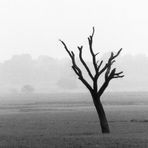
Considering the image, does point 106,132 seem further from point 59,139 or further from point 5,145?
point 5,145

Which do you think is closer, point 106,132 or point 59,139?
point 59,139

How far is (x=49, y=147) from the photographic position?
26.7 meters

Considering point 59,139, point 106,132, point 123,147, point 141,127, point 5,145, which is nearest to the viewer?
point 123,147

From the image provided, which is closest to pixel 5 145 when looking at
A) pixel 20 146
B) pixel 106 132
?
pixel 20 146

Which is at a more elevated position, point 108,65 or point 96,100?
point 108,65

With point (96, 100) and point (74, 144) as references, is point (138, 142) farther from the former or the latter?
point (96, 100)

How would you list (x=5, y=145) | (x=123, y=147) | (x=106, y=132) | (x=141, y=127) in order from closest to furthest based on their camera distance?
(x=123, y=147) → (x=5, y=145) → (x=106, y=132) → (x=141, y=127)

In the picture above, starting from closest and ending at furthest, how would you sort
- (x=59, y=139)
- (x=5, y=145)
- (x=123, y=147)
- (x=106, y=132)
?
(x=123, y=147)
(x=5, y=145)
(x=59, y=139)
(x=106, y=132)

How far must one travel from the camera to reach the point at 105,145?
26.7 metres

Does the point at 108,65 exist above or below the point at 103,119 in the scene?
above

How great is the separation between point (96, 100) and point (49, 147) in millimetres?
8265

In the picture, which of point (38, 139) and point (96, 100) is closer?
point (38, 139)

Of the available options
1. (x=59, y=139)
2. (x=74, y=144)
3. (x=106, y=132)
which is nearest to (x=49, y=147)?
(x=74, y=144)

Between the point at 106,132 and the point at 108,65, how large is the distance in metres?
4.03
